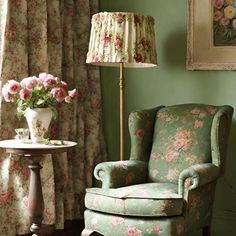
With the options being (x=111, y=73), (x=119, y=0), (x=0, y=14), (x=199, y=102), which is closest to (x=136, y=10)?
(x=119, y=0)

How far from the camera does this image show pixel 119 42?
3568 millimetres

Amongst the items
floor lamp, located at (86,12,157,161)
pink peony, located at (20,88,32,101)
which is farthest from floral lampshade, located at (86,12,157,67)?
pink peony, located at (20,88,32,101)

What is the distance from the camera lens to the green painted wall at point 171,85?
3.89 metres

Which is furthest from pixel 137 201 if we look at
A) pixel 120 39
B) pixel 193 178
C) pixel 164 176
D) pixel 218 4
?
pixel 218 4

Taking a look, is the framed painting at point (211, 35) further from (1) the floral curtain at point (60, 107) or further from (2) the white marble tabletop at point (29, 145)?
(2) the white marble tabletop at point (29, 145)

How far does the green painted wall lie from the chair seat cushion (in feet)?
2.56

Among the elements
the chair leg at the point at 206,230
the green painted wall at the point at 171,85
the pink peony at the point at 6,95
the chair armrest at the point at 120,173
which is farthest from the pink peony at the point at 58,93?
the chair leg at the point at 206,230

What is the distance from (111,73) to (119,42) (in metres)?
0.84

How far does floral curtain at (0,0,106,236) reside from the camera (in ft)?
11.6

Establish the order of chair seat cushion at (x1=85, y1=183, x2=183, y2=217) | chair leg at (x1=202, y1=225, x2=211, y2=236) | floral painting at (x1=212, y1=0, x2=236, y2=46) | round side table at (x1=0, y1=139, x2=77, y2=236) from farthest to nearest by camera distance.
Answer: floral painting at (x1=212, y1=0, x2=236, y2=46), chair leg at (x1=202, y1=225, x2=211, y2=236), round side table at (x1=0, y1=139, x2=77, y2=236), chair seat cushion at (x1=85, y1=183, x2=183, y2=217)

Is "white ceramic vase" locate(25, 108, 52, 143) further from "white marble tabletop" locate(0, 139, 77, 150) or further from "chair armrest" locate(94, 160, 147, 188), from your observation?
"chair armrest" locate(94, 160, 147, 188)

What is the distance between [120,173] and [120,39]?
89cm

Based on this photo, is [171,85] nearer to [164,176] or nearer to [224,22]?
[224,22]

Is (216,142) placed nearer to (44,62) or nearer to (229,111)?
(229,111)
